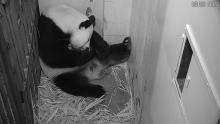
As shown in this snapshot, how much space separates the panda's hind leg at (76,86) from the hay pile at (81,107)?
0.18 ft

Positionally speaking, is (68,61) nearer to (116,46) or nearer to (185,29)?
(116,46)

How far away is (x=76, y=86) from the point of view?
82.7 inches

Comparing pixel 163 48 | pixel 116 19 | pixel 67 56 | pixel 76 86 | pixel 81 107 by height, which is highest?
pixel 163 48

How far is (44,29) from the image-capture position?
2.14 meters

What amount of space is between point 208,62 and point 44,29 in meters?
1.46

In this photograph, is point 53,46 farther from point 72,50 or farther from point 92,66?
point 92,66

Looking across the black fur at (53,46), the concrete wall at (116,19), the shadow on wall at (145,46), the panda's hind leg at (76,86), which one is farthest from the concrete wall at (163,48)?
the black fur at (53,46)

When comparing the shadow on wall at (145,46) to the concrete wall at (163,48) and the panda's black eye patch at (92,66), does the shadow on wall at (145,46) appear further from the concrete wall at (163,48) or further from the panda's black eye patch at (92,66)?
the panda's black eye patch at (92,66)

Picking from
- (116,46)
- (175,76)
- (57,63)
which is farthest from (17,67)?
(116,46)

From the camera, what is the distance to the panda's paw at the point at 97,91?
6.92 feet

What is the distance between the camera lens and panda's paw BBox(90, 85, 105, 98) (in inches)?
83.0

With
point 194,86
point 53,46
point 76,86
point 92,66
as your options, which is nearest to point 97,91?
point 76,86

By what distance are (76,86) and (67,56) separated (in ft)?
0.71

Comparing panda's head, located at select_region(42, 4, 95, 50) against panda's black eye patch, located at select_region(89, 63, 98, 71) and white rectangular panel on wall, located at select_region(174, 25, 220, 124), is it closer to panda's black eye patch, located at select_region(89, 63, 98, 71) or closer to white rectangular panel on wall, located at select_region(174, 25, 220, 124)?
panda's black eye patch, located at select_region(89, 63, 98, 71)
